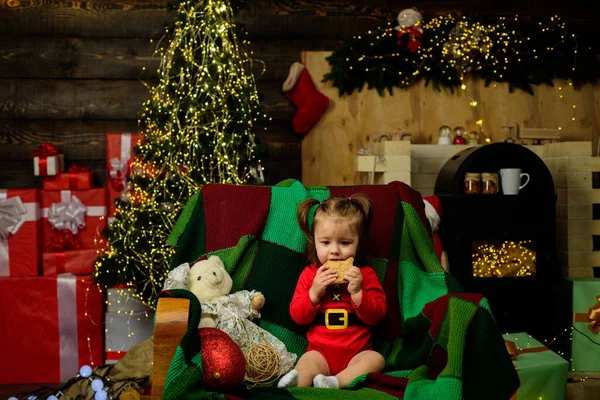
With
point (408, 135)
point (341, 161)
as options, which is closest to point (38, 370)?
point (341, 161)

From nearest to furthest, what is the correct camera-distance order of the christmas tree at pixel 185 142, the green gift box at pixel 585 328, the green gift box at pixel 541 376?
the green gift box at pixel 541 376, the christmas tree at pixel 185 142, the green gift box at pixel 585 328

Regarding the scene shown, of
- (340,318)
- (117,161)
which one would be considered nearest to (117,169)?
(117,161)

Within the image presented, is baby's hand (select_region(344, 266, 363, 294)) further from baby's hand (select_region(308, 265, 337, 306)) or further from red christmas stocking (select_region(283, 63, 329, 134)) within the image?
red christmas stocking (select_region(283, 63, 329, 134))

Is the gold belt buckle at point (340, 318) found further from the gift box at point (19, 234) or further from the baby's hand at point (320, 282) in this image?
the gift box at point (19, 234)

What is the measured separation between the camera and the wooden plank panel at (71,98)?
346cm

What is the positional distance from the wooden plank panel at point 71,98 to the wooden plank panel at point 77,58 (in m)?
0.04

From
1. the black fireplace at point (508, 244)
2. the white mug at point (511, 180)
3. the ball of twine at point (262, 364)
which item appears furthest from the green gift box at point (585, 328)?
the ball of twine at point (262, 364)

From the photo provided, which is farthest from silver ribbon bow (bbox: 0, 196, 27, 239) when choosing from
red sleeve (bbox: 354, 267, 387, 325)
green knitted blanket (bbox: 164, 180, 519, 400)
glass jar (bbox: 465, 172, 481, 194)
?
glass jar (bbox: 465, 172, 481, 194)

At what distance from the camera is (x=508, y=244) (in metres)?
3.13

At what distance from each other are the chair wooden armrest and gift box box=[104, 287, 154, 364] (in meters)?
1.62

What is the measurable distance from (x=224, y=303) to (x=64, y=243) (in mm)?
1570

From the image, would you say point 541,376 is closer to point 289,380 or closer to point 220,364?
point 289,380

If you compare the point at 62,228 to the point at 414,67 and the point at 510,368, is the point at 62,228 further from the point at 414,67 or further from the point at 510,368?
the point at 510,368

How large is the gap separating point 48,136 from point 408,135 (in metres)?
1.88
